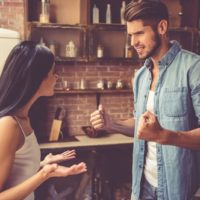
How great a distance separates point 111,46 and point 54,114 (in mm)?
1106

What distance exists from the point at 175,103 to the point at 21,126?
910mm

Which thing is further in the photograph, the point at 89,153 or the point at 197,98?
the point at 89,153

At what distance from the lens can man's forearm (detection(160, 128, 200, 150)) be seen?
1.70m

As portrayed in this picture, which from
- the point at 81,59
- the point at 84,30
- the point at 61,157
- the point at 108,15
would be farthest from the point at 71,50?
A: the point at 61,157

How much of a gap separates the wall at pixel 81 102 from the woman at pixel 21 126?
2687mm

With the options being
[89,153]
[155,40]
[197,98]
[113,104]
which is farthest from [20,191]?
[113,104]

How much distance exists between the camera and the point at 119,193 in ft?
15.3

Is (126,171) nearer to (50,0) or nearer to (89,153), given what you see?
(89,153)

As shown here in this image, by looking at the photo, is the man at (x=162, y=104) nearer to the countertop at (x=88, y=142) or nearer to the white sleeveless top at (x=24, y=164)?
the white sleeveless top at (x=24, y=164)

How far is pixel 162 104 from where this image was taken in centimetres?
213

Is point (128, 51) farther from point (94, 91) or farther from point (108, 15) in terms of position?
point (94, 91)

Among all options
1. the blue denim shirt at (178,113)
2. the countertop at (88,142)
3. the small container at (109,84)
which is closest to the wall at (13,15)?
the small container at (109,84)

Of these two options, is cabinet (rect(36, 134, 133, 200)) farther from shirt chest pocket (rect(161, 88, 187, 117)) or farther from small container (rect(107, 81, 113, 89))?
shirt chest pocket (rect(161, 88, 187, 117))

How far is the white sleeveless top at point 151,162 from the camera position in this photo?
7.16ft
